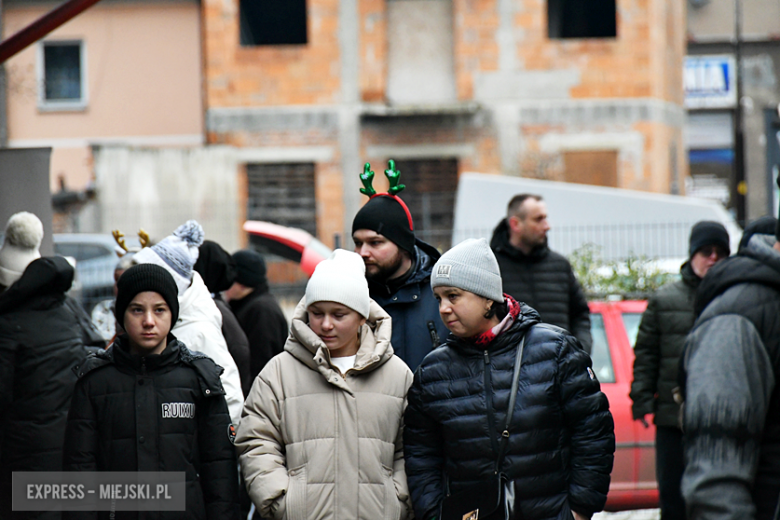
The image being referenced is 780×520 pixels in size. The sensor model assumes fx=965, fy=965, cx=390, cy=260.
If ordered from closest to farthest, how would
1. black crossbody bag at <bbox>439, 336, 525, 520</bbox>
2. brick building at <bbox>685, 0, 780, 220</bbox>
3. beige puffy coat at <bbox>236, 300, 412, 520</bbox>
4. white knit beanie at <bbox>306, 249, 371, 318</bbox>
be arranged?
1. black crossbody bag at <bbox>439, 336, 525, 520</bbox>
2. beige puffy coat at <bbox>236, 300, 412, 520</bbox>
3. white knit beanie at <bbox>306, 249, 371, 318</bbox>
4. brick building at <bbox>685, 0, 780, 220</bbox>

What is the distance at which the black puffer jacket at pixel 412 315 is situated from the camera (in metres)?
4.31

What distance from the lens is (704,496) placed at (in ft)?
7.98

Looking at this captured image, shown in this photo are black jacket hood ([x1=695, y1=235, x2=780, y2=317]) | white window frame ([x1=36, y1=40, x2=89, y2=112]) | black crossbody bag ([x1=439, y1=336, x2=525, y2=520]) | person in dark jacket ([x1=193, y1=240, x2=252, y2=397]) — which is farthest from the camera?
white window frame ([x1=36, y1=40, x2=89, y2=112])

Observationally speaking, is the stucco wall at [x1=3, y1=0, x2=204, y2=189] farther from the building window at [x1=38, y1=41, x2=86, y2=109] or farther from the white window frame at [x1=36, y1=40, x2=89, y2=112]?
the building window at [x1=38, y1=41, x2=86, y2=109]

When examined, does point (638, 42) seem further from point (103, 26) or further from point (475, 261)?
point (475, 261)

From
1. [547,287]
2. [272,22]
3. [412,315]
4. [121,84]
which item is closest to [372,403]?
[412,315]

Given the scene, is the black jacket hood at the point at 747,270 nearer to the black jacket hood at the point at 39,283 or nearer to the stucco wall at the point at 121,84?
the black jacket hood at the point at 39,283

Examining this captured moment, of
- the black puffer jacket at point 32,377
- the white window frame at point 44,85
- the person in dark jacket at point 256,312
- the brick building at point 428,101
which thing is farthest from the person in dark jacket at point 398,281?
the white window frame at point 44,85

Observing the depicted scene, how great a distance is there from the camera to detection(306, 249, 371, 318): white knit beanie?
3.75m

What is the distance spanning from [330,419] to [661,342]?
3.15 meters

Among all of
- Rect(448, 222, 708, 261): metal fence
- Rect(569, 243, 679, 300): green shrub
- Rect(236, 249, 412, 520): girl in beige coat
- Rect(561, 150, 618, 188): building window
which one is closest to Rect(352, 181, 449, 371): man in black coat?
Rect(236, 249, 412, 520): girl in beige coat

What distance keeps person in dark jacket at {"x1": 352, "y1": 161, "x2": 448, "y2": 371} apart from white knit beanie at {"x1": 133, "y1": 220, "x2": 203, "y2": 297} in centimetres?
99

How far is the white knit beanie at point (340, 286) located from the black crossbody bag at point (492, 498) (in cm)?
68

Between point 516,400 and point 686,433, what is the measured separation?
3.25 feet
